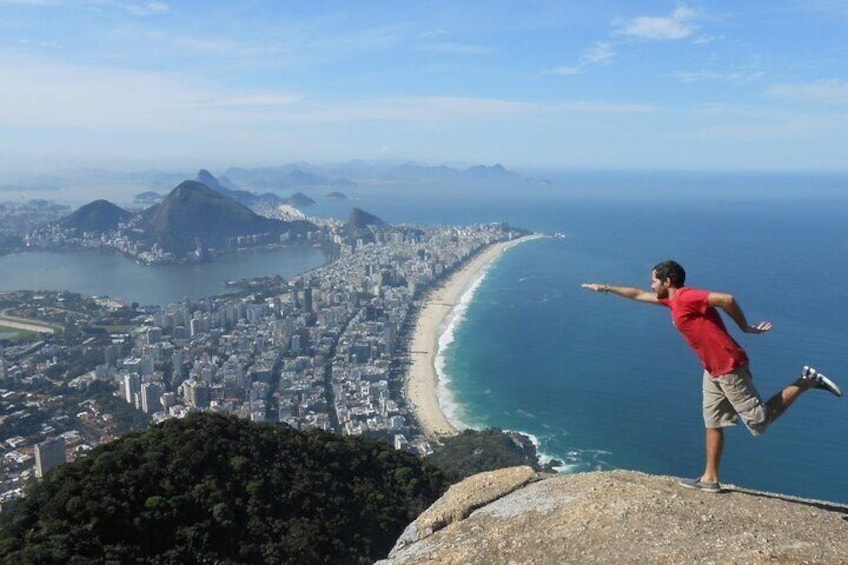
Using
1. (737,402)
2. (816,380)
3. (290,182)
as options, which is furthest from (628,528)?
(290,182)

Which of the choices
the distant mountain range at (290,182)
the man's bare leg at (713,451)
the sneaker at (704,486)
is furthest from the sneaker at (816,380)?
the distant mountain range at (290,182)

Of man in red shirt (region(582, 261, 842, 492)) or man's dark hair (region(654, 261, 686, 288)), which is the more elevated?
man's dark hair (region(654, 261, 686, 288))

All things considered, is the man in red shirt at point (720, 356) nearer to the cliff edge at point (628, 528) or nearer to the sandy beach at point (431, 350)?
the cliff edge at point (628, 528)

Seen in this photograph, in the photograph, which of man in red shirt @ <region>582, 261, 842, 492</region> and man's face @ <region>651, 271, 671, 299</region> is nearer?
man in red shirt @ <region>582, 261, 842, 492</region>

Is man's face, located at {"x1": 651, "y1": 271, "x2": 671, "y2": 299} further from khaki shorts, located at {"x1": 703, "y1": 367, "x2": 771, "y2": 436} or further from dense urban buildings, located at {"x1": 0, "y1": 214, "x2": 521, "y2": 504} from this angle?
dense urban buildings, located at {"x1": 0, "y1": 214, "x2": 521, "y2": 504}

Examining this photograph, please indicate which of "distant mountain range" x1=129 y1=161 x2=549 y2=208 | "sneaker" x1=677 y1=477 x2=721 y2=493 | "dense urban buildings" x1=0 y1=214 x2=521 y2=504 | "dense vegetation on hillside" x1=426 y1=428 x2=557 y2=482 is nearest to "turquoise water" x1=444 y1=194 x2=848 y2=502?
"dense vegetation on hillside" x1=426 y1=428 x2=557 y2=482

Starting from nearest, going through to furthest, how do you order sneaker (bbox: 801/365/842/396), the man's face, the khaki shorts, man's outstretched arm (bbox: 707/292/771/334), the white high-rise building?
man's outstretched arm (bbox: 707/292/771/334)
sneaker (bbox: 801/365/842/396)
the khaki shorts
the man's face
the white high-rise building

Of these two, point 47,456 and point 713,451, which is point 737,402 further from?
point 47,456

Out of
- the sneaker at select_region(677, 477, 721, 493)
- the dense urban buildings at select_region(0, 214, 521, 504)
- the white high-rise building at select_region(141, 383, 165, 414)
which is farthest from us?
the white high-rise building at select_region(141, 383, 165, 414)
